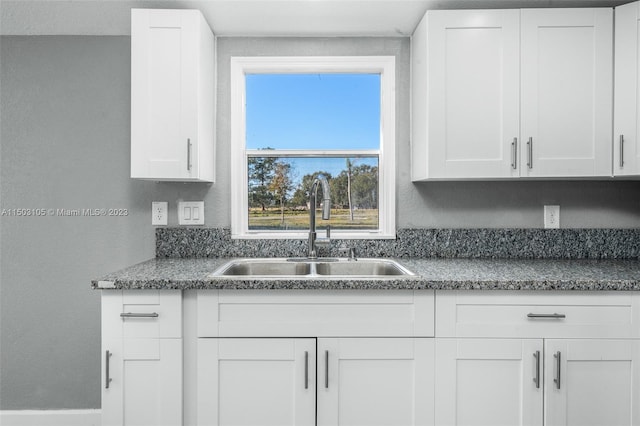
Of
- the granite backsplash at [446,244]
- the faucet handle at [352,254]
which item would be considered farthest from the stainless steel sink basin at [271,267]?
the faucet handle at [352,254]

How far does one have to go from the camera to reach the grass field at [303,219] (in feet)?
7.80

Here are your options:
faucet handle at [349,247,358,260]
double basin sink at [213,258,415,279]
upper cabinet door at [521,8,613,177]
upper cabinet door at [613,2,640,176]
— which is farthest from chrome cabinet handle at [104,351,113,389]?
upper cabinet door at [613,2,640,176]

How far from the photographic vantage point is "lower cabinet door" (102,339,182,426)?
159cm

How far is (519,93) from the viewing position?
1.94m

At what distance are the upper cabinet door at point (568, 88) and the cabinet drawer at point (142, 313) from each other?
66.4 inches

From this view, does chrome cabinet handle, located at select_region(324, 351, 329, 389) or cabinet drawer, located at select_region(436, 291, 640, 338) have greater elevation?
cabinet drawer, located at select_region(436, 291, 640, 338)

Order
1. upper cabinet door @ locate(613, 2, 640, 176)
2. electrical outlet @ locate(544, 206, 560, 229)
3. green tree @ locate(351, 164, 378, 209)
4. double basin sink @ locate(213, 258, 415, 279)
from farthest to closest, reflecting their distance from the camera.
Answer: green tree @ locate(351, 164, 378, 209)
electrical outlet @ locate(544, 206, 560, 229)
double basin sink @ locate(213, 258, 415, 279)
upper cabinet door @ locate(613, 2, 640, 176)

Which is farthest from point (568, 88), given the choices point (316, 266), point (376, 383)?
point (376, 383)

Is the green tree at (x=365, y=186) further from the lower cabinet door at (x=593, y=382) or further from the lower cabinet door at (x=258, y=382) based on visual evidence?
the lower cabinet door at (x=593, y=382)

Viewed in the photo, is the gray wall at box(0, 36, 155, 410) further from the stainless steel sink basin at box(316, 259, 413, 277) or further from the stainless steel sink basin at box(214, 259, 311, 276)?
the stainless steel sink basin at box(316, 259, 413, 277)

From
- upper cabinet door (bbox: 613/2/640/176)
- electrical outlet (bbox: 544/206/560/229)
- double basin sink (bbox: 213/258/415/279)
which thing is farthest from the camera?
electrical outlet (bbox: 544/206/560/229)

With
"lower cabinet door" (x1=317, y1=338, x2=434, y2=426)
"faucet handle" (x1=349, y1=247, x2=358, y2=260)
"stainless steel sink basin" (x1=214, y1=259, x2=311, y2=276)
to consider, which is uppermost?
"faucet handle" (x1=349, y1=247, x2=358, y2=260)

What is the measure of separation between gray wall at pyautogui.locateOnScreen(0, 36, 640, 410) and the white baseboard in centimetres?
4

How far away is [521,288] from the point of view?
5.23ft
